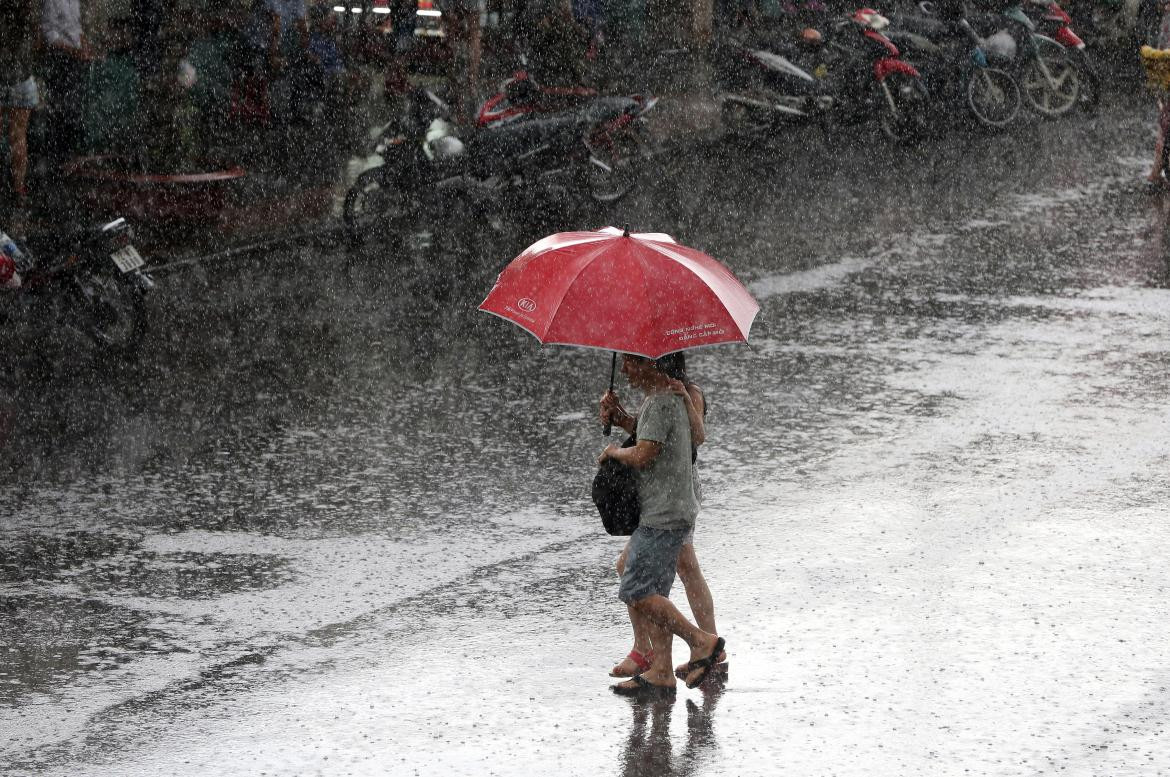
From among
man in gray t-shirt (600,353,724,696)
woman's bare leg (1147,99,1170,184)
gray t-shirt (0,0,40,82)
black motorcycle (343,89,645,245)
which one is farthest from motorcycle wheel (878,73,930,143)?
man in gray t-shirt (600,353,724,696)

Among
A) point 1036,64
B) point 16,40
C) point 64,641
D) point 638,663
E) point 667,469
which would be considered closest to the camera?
point 667,469

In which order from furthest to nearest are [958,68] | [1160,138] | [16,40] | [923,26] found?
[923,26], [958,68], [1160,138], [16,40]

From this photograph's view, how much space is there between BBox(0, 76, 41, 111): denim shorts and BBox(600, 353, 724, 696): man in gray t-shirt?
1056cm

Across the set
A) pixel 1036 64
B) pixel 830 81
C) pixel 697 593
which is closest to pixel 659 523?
pixel 697 593

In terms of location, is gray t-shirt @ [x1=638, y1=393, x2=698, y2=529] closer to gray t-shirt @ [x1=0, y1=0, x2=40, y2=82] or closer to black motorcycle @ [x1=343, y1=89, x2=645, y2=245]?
black motorcycle @ [x1=343, y1=89, x2=645, y2=245]

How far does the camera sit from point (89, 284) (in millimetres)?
11336

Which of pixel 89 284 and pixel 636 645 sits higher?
pixel 89 284

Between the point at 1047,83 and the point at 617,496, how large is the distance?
614 inches

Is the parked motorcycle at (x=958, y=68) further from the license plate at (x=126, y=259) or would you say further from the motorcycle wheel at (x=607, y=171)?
the license plate at (x=126, y=259)

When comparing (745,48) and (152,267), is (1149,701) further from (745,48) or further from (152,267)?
(745,48)

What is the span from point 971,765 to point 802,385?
486 centimetres

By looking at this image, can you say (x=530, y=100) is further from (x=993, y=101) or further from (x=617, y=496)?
(x=617, y=496)

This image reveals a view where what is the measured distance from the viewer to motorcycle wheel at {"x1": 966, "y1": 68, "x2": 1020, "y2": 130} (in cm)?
1933

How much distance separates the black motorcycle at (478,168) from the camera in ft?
49.0
